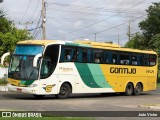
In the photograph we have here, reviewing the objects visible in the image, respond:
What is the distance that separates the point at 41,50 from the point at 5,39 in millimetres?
19877

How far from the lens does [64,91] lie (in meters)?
24.8

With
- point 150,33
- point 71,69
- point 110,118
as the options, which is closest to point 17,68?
point 71,69

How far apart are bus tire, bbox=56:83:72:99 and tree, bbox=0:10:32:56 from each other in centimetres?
1749

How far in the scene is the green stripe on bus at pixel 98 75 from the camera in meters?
26.5

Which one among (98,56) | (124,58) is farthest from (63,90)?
(124,58)

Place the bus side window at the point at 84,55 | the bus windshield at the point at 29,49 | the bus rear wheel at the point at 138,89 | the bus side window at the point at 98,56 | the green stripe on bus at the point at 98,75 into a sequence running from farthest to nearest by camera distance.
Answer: the bus rear wheel at the point at 138,89
the bus side window at the point at 98,56
the green stripe on bus at the point at 98,75
the bus side window at the point at 84,55
the bus windshield at the point at 29,49

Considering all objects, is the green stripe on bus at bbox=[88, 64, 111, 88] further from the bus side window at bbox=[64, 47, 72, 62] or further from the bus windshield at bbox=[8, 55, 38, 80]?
the bus windshield at bbox=[8, 55, 38, 80]

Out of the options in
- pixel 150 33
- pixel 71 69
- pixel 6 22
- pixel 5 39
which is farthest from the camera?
pixel 150 33

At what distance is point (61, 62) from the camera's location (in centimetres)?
2420

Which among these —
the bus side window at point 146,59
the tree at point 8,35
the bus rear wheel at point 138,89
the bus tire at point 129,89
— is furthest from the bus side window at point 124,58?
the tree at point 8,35

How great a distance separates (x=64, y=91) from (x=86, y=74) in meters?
2.08

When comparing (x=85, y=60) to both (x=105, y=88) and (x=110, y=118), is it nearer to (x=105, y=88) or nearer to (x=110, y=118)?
(x=105, y=88)

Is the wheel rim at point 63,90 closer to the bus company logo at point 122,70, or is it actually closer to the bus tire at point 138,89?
the bus company logo at point 122,70

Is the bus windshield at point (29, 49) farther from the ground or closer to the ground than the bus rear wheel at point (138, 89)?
farther from the ground
